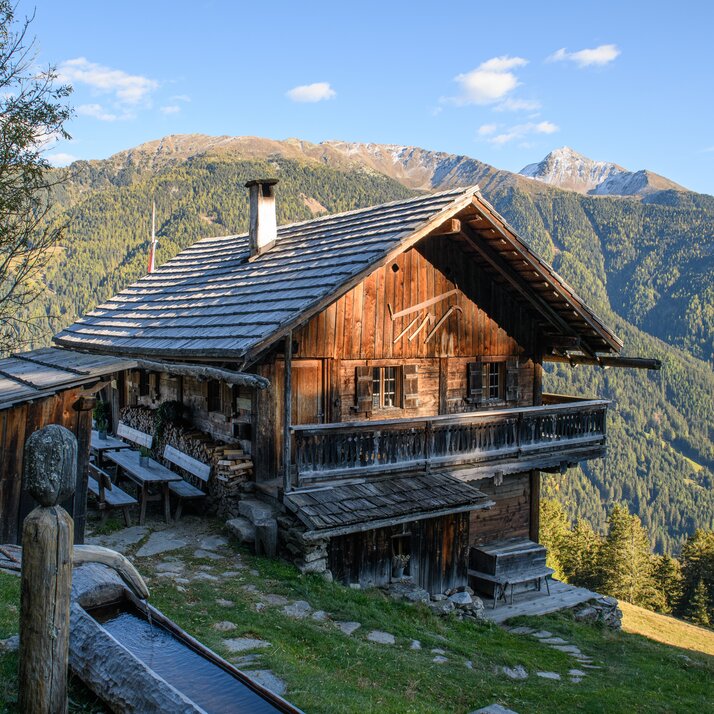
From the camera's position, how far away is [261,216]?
15.6 metres

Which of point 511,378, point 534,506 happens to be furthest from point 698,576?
point 511,378

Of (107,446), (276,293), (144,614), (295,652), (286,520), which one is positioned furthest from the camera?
(107,446)

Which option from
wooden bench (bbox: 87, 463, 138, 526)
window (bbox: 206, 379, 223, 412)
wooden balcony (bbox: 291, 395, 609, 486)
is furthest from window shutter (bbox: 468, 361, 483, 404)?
wooden bench (bbox: 87, 463, 138, 526)

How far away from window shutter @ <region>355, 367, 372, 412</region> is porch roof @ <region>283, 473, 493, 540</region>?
5.60ft

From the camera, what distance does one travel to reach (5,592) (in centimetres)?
661

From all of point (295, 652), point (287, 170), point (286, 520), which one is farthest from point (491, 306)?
point (287, 170)

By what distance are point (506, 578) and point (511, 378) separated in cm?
473

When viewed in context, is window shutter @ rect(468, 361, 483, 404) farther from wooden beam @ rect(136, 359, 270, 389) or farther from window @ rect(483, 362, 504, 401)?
wooden beam @ rect(136, 359, 270, 389)

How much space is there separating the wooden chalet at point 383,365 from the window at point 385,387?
0.11ft

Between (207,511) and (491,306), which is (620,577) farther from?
(207,511)

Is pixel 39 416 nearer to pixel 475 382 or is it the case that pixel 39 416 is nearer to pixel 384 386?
Answer: pixel 384 386

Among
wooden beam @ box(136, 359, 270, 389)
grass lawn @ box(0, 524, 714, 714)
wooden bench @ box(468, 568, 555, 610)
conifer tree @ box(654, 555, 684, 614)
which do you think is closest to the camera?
grass lawn @ box(0, 524, 714, 714)

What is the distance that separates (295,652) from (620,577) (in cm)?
4084

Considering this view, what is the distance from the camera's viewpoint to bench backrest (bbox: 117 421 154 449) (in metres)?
15.2
